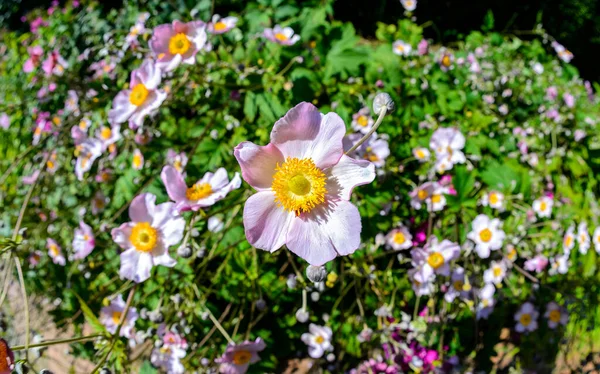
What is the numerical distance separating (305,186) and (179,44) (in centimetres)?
106

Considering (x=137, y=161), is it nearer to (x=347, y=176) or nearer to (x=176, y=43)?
(x=176, y=43)

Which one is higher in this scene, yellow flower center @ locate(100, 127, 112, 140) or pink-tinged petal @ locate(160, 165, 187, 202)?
pink-tinged petal @ locate(160, 165, 187, 202)

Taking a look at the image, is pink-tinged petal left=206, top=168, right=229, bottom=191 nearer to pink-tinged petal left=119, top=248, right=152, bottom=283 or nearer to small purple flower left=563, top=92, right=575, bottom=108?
pink-tinged petal left=119, top=248, right=152, bottom=283

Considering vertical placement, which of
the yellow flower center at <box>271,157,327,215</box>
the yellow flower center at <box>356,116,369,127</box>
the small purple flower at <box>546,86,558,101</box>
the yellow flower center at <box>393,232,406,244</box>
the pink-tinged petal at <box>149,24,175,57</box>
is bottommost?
the small purple flower at <box>546,86,558,101</box>

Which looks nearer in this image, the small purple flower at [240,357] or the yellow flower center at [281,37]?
the small purple flower at [240,357]

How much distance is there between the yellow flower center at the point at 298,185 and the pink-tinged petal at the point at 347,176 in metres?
0.03

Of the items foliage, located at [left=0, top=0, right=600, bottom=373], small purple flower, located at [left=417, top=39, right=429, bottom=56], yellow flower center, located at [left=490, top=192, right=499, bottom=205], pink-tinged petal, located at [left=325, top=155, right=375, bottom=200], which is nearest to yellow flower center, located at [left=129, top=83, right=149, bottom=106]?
foliage, located at [left=0, top=0, right=600, bottom=373]

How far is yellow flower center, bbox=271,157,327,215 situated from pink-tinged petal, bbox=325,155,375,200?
0.03 meters

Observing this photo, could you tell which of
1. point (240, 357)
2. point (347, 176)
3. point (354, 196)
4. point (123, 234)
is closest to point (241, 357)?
point (240, 357)

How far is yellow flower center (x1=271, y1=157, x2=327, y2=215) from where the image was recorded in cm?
118

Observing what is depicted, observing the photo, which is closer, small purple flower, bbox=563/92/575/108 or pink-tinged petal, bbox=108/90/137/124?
pink-tinged petal, bbox=108/90/137/124

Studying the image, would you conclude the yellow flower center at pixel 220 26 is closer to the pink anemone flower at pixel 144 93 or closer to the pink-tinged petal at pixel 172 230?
the pink anemone flower at pixel 144 93

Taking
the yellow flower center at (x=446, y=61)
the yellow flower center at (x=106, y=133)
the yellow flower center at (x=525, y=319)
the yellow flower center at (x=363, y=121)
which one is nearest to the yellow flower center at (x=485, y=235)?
the yellow flower center at (x=525, y=319)

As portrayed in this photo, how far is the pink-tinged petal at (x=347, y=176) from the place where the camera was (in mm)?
1141
